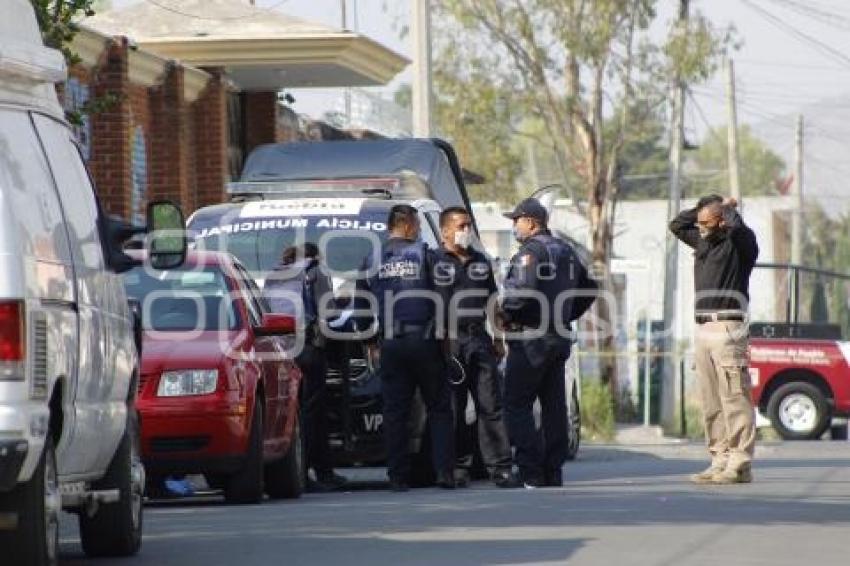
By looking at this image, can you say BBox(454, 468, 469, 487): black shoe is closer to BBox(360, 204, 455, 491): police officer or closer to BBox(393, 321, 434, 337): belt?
BBox(360, 204, 455, 491): police officer

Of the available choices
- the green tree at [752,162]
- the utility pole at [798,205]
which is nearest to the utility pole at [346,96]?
the utility pole at [798,205]

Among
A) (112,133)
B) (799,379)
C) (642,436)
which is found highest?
(112,133)

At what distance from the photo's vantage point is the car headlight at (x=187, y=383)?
15188 millimetres

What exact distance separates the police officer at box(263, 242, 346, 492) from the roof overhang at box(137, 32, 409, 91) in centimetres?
1078

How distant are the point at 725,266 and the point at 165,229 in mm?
5870

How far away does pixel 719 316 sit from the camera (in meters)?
16.6

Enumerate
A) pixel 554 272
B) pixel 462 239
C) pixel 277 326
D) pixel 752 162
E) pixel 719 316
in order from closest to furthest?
pixel 277 326 < pixel 719 316 < pixel 554 272 < pixel 462 239 < pixel 752 162

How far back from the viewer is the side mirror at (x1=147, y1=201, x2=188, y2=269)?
11.7 metres

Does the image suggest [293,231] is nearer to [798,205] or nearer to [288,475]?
[288,475]

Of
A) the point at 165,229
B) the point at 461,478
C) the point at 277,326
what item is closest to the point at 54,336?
the point at 165,229

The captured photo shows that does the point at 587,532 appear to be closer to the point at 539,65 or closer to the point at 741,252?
the point at 741,252

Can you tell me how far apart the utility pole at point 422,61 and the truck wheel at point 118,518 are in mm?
19467

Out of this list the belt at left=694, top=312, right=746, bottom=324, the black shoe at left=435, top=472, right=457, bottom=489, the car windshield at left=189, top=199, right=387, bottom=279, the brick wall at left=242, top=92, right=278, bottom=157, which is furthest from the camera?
the brick wall at left=242, top=92, right=278, bottom=157

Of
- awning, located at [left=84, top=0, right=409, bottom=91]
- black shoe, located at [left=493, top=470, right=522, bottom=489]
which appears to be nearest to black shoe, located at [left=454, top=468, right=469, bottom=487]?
black shoe, located at [left=493, top=470, right=522, bottom=489]
